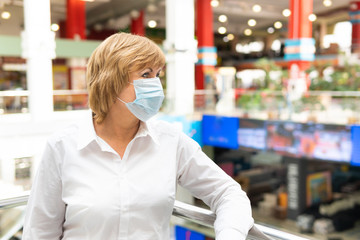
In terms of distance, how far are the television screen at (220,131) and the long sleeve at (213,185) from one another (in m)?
10.0

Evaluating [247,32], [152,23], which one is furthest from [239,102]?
[247,32]

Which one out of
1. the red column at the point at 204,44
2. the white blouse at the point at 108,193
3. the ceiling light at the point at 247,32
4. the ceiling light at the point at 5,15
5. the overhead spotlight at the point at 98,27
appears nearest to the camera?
the white blouse at the point at 108,193

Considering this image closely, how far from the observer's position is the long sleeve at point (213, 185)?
1.21 meters

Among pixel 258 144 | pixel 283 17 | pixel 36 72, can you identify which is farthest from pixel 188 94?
pixel 283 17

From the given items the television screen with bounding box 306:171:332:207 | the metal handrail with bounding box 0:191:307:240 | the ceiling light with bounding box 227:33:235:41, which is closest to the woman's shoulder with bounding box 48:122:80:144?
the metal handrail with bounding box 0:191:307:240

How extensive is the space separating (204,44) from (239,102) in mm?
4155

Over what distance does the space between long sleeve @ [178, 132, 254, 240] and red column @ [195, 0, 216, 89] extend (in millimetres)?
13524

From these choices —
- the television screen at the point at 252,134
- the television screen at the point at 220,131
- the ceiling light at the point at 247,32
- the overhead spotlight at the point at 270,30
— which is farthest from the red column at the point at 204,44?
the ceiling light at the point at 247,32

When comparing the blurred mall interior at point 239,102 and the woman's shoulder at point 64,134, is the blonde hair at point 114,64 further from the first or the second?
the blurred mall interior at point 239,102

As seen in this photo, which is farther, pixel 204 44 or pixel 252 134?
pixel 204 44

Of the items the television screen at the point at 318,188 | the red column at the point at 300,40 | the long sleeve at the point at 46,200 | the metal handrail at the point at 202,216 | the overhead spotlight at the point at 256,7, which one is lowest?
the television screen at the point at 318,188

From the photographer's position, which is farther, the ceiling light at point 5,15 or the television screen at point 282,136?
the ceiling light at point 5,15

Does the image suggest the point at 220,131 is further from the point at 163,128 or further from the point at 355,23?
the point at 163,128

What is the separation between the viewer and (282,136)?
10.4 metres
